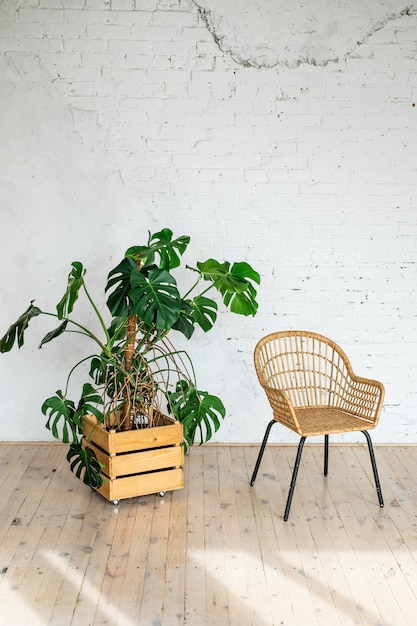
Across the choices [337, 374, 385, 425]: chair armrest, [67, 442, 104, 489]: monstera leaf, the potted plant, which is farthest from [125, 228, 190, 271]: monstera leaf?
[337, 374, 385, 425]: chair armrest

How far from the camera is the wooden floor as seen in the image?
2422mm

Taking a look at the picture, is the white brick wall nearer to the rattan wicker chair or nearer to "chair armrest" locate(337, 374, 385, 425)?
the rattan wicker chair

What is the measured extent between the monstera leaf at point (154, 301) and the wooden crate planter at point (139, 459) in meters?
0.52

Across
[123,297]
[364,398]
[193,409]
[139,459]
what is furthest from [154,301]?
[364,398]

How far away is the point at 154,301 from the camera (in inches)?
119

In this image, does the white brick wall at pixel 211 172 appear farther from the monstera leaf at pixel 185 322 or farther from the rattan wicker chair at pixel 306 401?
the monstera leaf at pixel 185 322

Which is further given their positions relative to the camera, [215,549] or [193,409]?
[193,409]

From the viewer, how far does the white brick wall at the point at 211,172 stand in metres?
3.88

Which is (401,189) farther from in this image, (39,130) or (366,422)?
(39,130)

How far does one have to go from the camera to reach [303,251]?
404 centimetres

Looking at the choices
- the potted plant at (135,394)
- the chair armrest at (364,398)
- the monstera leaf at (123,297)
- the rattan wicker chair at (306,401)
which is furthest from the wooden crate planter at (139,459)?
the chair armrest at (364,398)

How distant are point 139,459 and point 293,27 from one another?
232 centimetres

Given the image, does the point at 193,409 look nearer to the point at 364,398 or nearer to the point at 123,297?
the point at 123,297

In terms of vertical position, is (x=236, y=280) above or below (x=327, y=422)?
above
